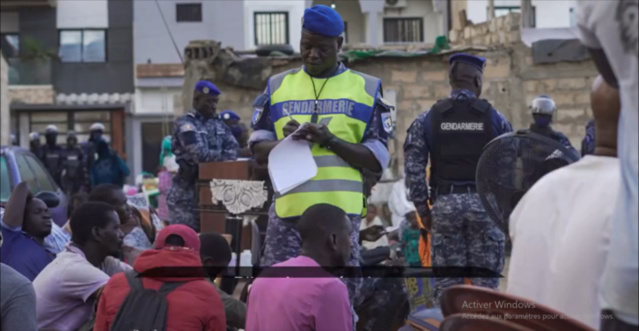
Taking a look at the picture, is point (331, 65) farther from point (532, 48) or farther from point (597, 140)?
point (532, 48)

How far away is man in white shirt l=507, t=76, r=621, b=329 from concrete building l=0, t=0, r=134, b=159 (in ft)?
116

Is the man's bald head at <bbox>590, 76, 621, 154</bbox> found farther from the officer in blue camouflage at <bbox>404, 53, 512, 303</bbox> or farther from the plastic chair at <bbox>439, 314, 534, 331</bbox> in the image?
the officer in blue camouflage at <bbox>404, 53, 512, 303</bbox>

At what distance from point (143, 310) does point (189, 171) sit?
4.66 metres

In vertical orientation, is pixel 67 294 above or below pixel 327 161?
below

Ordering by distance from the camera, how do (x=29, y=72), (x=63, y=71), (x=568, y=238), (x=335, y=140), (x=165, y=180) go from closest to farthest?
1. (x=568, y=238)
2. (x=335, y=140)
3. (x=165, y=180)
4. (x=29, y=72)
5. (x=63, y=71)

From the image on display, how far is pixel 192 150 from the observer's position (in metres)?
9.97

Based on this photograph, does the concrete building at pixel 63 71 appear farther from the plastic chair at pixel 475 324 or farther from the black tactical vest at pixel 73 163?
the plastic chair at pixel 475 324

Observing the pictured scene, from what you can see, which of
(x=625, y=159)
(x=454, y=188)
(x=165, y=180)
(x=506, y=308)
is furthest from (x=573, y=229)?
(x=165, y=180)

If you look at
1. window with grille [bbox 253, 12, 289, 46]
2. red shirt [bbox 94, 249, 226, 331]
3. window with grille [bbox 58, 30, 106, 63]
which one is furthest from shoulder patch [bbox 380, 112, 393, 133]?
window with grille [bbox 58, 30, 106, 63]

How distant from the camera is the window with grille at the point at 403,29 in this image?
103 feet

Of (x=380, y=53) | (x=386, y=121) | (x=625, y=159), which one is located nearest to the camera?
(x=625, y=159)

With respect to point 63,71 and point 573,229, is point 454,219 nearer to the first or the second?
point 573,229

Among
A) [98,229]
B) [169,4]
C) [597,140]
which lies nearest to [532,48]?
[169,4]

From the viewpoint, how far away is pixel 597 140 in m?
3.28
